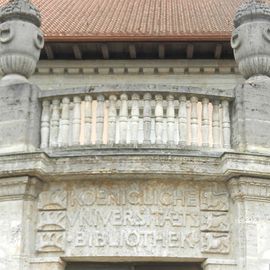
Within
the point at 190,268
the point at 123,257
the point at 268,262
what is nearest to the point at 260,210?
the point at 268,262

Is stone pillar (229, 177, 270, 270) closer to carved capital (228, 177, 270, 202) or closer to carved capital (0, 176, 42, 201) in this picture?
carved capital (228, 177, 270, 202)

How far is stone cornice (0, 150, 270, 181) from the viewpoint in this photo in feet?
28.5

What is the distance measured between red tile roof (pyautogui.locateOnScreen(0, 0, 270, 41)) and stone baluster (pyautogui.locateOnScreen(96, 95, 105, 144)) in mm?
6222

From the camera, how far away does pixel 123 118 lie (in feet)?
30.1

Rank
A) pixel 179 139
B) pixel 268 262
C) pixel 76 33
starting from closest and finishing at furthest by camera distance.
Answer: pixel 268 262 < pixel 179 139 < pixel 76 33

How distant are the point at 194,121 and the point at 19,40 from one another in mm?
2763

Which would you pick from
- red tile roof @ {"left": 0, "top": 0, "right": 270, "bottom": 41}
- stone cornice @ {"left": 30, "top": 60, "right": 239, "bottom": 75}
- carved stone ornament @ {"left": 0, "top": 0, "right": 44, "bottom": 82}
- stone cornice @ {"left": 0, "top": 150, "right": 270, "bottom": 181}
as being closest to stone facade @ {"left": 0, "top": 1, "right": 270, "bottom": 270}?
stone cornice @ {"left": 0, "top": 150, "right": 270, "bottom": 181}

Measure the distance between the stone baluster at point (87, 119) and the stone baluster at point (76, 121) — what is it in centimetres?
9

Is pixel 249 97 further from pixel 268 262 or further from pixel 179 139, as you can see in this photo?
pixel 268 262

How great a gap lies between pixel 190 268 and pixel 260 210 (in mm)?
1217

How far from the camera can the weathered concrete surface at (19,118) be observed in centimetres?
916

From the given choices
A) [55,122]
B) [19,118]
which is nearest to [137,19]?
[55,122]

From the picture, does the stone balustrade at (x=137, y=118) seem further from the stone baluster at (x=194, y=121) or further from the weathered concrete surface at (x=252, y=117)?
the weathered concrete surface at (x=252, y=117)

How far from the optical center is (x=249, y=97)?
30.3 feet
